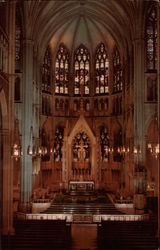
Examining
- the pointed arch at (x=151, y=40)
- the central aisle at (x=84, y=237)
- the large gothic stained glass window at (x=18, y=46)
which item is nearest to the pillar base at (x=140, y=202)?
the central aisle at (x=84, y=237)

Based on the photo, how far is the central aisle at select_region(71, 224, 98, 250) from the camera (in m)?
26.1

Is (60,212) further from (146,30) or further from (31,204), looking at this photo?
(146,30)

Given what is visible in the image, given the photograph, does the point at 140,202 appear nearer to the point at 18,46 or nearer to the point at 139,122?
the point at 139,122

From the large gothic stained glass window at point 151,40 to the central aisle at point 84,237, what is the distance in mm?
18648

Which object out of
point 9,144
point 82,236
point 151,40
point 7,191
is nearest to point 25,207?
point 82,236

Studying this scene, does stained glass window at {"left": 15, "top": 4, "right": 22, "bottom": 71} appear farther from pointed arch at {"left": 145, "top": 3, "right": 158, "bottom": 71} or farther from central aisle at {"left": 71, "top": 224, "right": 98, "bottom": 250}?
central aisle at {"left": 71, "top": 224, "right": 98, "bottom": 250}

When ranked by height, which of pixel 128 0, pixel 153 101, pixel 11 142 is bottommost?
pixel 11 142

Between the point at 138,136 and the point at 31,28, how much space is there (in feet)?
54.5

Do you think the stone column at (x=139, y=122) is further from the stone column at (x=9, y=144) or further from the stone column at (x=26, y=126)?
the stone column at (x=9, y=144)

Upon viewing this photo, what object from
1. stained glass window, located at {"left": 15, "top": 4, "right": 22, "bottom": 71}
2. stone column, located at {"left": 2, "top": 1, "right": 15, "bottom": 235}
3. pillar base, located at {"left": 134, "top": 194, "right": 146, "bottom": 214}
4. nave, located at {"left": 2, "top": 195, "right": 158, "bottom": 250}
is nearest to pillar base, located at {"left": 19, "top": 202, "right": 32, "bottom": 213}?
nave, located at {"left": 2, "top": 195, "right": 158, "bottom": 250}

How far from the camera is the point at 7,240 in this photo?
23219mm

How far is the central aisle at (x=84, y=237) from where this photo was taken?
85.5ft

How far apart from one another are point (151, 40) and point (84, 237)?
2335 centimetres

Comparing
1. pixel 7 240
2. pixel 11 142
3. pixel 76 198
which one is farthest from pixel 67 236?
pixel 76 198
